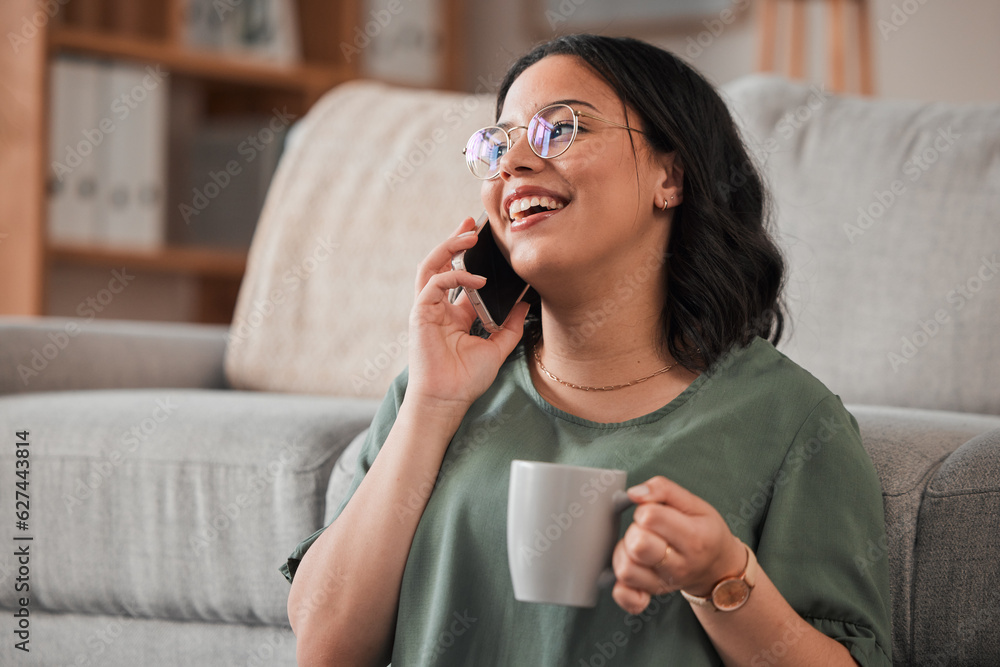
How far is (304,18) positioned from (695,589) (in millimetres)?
3000

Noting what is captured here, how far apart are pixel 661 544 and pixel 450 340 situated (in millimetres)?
373

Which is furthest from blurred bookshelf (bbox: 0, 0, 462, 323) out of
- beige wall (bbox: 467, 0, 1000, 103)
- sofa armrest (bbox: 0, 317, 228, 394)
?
sofa armrest (bbox: 0, 317, 228, 394)

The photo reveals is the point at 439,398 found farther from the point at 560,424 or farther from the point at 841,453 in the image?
the point at 841,453

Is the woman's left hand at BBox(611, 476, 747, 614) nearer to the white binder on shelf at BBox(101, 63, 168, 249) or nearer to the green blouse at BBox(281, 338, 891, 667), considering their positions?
the green blouse at BBox(281, 338, 891, 667)

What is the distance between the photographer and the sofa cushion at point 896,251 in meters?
1.28

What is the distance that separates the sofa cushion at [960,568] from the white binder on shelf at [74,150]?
2451mm

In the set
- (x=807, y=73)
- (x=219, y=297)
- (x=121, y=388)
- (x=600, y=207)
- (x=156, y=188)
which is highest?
(x=807, y=73)

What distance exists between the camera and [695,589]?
2.17 ft

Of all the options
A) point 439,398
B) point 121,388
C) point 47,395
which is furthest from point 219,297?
point 439,398

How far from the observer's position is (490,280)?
96cm

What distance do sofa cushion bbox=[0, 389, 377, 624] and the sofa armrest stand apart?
0.28 meters

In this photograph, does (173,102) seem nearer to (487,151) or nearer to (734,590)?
(487,151)

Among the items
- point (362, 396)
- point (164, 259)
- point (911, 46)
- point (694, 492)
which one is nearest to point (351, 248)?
point (362, 396)

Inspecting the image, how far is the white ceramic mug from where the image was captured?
595 millimetres
